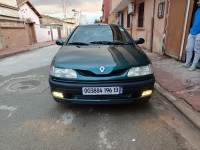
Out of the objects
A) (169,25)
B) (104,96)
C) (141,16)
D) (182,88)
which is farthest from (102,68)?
(141,16)

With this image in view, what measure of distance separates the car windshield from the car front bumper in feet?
3.78

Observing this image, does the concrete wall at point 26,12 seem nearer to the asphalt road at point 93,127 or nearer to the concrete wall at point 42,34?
the concrete wall at point 42,34

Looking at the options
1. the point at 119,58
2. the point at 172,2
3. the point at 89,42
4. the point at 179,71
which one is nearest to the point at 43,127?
the point at 119,58

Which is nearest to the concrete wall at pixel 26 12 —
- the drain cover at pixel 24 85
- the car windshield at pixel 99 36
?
the drain cover at pixel 24 85

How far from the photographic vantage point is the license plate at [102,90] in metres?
2.02

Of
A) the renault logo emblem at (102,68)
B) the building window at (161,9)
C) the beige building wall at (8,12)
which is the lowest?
the renault logo emblem at (102,68)

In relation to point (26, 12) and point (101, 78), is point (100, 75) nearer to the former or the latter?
point (101, 78)

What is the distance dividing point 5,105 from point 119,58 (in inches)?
91.3

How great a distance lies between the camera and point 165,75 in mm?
3898

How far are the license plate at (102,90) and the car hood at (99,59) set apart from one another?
0.77 ft

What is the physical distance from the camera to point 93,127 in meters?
2.04

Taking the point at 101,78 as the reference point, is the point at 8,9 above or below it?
above

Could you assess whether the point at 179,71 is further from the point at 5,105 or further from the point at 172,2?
the point at 5,105

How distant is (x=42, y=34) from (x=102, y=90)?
2183 cm
